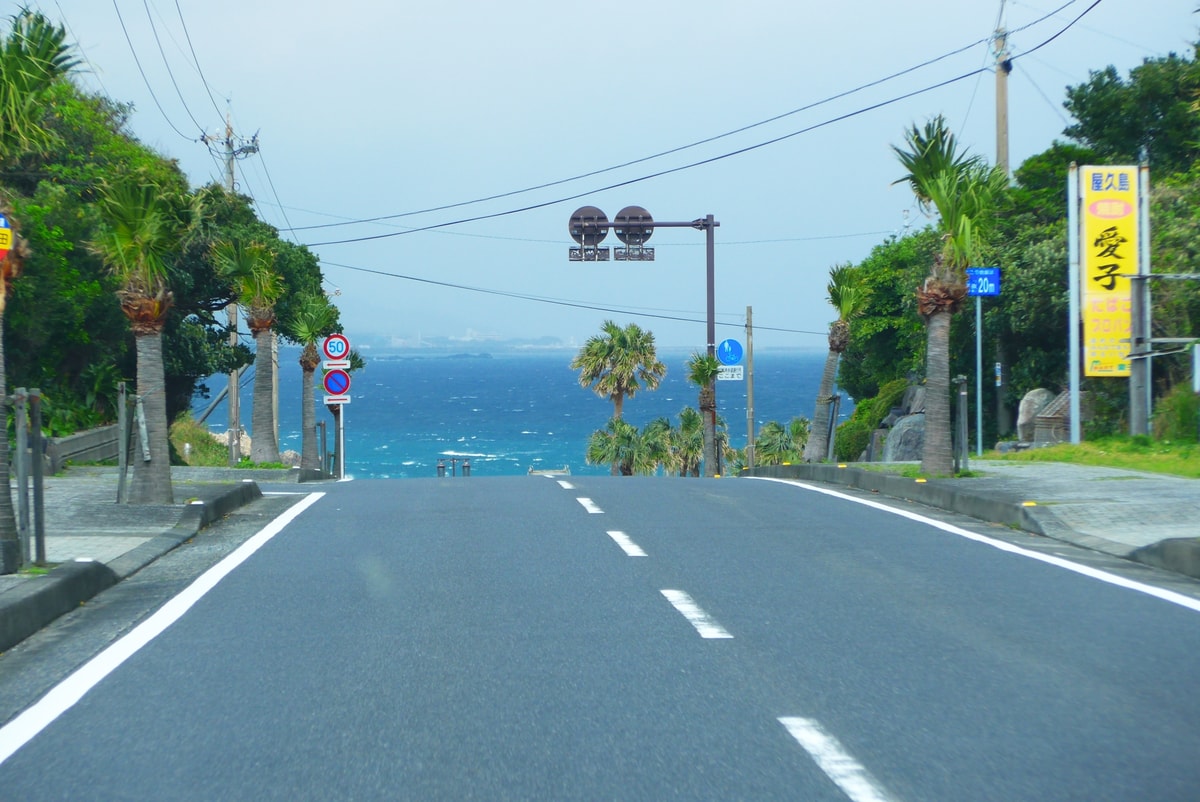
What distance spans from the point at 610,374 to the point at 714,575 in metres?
55.5

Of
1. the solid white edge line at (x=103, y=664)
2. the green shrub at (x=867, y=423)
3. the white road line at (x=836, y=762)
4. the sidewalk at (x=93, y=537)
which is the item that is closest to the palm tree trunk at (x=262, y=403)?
the sidewalk at (x=93, y=537)

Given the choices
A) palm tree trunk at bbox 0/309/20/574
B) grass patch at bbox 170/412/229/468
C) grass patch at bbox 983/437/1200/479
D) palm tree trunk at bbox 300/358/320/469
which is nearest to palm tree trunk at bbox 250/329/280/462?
palm tree trunk at bbox 300/358/320/469

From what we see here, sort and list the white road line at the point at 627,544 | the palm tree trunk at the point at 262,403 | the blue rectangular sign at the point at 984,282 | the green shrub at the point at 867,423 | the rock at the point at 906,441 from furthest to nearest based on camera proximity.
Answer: the green shrub at the point at 867,423, the rock at the point at 906,441, the palm tree trunk at the point at 262,403, the blue rectangular sign at the point at 984,282, the white road line at the point at 627,544

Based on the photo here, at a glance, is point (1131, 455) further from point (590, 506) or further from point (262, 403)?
point (262, 403)

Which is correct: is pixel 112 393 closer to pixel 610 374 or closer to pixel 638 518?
pixel 638 518

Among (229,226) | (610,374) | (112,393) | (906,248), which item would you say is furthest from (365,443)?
(112,393)

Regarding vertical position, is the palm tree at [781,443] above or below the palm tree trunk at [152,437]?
below

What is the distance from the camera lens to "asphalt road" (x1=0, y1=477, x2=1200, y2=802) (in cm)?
473

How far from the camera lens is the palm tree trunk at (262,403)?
31.2 metres

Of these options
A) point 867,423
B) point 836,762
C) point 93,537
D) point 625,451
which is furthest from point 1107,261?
point 625,451

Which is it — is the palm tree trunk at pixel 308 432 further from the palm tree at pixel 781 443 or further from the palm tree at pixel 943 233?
the palm tree at pixel 781 443

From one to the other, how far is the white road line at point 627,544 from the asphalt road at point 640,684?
3.2 inches

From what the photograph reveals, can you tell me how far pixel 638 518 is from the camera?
42.7ft

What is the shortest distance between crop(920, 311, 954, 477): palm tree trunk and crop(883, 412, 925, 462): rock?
79.7 ft
